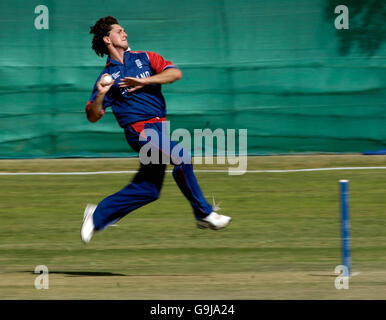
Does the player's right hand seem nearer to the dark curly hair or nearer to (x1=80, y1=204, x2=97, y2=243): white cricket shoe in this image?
the dark curly hair

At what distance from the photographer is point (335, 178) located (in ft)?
40.8

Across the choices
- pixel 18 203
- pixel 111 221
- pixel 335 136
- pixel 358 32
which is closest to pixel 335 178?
pixel 335 136

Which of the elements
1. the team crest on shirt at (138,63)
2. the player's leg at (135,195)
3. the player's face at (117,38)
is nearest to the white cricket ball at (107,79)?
the team crest on shirt at (138,63)

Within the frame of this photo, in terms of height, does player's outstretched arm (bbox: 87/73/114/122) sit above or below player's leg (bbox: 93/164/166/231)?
above

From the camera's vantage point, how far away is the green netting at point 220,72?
48.9ft

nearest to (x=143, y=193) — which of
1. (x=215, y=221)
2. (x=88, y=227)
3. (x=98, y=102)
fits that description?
(x=88, y=227)


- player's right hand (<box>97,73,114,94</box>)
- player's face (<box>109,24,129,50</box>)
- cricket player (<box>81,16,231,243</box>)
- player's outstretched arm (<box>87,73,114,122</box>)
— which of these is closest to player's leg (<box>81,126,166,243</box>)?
cricket player (<box>81,16,231,243</box>)

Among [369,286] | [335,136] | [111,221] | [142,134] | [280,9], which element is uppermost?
[280,9]

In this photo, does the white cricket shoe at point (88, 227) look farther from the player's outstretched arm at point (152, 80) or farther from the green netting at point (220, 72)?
the green netting at point (220, 72)

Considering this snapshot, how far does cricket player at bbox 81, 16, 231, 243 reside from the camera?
25.1 ft

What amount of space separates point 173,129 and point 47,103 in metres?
2.17

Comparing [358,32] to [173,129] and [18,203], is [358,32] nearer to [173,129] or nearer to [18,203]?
[173,129]

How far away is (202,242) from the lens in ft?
28.0

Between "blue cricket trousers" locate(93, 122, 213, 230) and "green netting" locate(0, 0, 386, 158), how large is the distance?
710cm
